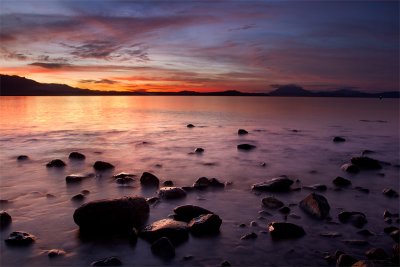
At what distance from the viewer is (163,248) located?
7102 mm

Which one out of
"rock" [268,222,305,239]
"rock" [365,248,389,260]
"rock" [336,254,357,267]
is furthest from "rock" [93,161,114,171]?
"rock" [365,248,389,260]

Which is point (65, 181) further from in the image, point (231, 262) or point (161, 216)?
point (231, 262)

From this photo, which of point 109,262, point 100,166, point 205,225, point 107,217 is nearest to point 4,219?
point 107,217

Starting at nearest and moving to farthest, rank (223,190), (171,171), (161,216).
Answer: (161,216) → (223,190) → (171,171)

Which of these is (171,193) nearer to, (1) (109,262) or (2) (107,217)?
(2) (107,217)

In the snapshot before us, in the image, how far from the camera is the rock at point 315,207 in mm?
9078

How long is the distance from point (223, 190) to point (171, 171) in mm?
3875

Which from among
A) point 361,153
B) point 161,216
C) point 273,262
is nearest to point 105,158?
point 161,216

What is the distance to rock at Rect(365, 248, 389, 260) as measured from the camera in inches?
268

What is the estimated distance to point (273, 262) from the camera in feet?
22.5

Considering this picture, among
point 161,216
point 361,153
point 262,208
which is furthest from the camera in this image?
point 361,153

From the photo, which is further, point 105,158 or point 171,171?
point 105,158

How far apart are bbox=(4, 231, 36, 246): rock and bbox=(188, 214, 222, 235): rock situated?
137 inches

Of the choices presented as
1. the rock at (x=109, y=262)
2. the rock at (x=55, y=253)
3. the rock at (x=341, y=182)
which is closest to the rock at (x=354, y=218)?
the rock at (x=341, y=182)
